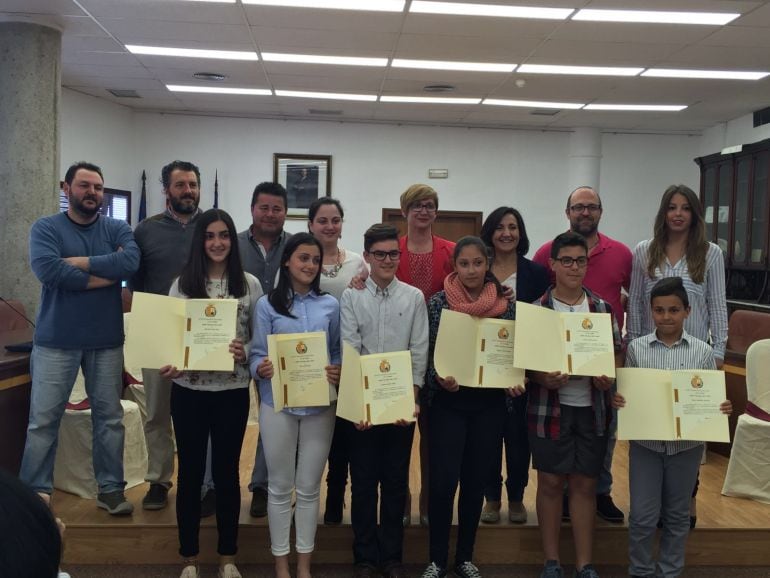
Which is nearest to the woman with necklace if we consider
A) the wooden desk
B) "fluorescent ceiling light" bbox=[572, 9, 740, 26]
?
the wooden desk

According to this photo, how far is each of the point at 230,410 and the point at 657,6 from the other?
402 centimetres

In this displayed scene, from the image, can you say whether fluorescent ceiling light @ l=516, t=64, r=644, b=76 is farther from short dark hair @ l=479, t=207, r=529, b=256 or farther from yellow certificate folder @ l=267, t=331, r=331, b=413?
yellow certificate folder @ l=267, t=331, r=331, b=413

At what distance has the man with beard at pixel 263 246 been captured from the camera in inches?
118

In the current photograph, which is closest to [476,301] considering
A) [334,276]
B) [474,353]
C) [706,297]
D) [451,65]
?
[474,353]

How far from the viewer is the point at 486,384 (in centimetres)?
248

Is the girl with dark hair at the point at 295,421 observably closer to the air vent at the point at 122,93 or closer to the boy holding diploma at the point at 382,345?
the boy holding diploma at the point at 382,345

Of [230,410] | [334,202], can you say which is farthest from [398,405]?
[334,202]

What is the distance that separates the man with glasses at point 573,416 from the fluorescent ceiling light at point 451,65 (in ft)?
13.0

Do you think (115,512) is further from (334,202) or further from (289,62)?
(289,62)

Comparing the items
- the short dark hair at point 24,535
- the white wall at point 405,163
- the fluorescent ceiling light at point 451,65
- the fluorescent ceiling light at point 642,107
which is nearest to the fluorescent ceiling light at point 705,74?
the fluorescent ceiling light at point 642,107

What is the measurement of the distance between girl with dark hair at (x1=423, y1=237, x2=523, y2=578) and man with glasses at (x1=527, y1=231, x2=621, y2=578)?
0.49ft

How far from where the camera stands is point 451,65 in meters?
6.16

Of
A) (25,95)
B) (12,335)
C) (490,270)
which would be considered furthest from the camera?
(25,95)

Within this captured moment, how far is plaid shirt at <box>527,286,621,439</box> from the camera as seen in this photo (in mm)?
2557
